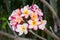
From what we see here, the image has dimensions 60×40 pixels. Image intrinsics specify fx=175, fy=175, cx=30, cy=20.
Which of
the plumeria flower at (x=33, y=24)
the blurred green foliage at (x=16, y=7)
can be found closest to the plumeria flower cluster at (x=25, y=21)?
the plumeria flower at (x=33, y=24)

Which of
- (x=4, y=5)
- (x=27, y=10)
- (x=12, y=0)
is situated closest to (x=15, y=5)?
(x=12, y=0)

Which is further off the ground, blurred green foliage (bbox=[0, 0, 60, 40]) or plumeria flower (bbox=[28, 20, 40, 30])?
blurred green foliage (bbox=[0, 0, 60, 40])

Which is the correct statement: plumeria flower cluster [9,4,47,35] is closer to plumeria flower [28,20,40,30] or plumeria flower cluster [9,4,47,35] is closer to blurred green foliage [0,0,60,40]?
plumeria flower [28,20,40,30]

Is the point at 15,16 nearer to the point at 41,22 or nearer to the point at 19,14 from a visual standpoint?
the point at 19,14

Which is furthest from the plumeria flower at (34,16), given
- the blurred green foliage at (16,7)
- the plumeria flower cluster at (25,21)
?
the blurred green foliage at (16,7)

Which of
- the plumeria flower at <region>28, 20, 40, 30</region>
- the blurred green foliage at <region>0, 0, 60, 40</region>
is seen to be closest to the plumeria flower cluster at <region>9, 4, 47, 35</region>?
the plumeria flower at <region>28, 20, 40, 30</region>

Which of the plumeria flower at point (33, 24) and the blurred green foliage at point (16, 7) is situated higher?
the blurred green foliage at point (16, 7)

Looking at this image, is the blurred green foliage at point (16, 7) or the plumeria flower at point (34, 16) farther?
the blurred green foliage at point (16, 7)

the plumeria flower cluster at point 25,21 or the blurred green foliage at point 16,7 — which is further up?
the blurred green foliage at point 16,7

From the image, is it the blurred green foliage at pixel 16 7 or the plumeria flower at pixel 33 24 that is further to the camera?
A: the blurred green foliage at pixel 16 7

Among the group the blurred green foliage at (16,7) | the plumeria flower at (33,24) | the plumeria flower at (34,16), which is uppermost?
the blurred green foliage at (16,7)

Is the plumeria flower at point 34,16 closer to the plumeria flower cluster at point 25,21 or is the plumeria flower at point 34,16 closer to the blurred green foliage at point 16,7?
the plumeria flower cluster at point 25,21
